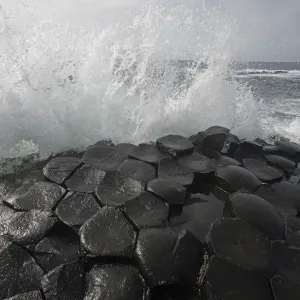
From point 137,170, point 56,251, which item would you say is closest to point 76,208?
point 56,251

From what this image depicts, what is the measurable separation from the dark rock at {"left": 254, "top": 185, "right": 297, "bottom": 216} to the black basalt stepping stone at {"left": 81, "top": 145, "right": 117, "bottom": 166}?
2.50m

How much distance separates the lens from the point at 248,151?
534 cm

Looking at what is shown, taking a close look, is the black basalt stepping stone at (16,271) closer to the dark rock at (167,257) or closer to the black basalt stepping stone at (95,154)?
the dark rock at (167,257)

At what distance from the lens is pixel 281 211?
3486 millimetres

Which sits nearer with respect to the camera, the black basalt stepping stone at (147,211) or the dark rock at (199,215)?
the black basalt stepping stone at (147,211)

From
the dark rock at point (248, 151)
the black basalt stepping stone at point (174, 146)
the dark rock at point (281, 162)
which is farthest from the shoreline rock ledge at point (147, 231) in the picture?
the dark rock at point (248, 151)

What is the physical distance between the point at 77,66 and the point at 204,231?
4824 mm

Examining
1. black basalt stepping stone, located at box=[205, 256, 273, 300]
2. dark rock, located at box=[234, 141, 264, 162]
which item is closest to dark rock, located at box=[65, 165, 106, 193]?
black basalt stepping stone, located at box=[205, 256, 273, 300]

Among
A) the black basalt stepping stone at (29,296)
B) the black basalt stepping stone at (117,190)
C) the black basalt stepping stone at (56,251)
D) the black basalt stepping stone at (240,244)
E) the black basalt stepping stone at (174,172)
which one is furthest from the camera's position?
the black basalt stepping stone at (174,172)

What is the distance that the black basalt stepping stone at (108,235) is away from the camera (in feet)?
8.51

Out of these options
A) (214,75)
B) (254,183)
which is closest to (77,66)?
(214,75)

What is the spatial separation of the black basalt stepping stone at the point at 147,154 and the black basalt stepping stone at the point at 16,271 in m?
2.34

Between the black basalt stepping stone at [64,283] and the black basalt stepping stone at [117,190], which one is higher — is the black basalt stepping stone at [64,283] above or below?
below

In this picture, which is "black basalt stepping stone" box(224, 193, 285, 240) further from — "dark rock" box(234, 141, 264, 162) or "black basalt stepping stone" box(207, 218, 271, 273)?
"dark rock" box(234, 141, 264, 162)
